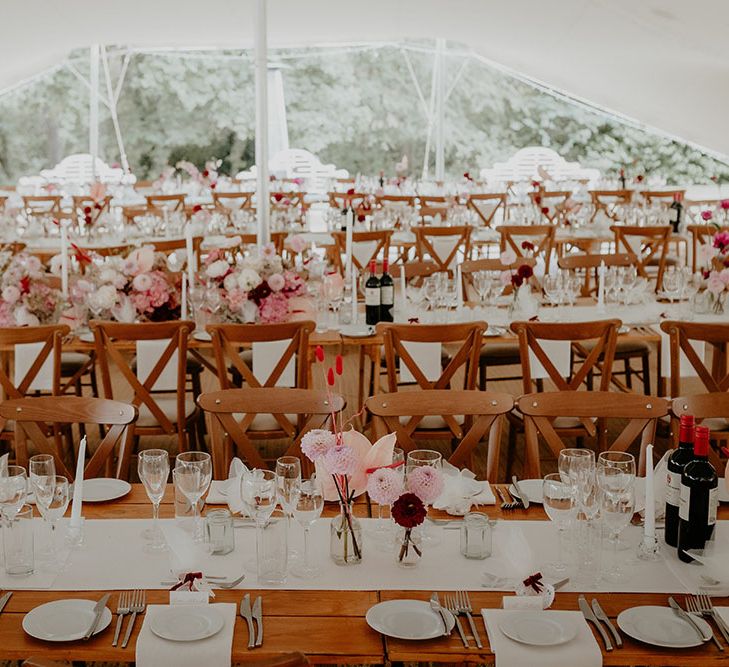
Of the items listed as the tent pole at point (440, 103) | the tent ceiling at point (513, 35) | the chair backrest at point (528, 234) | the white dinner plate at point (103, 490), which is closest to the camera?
the white dinner plate at point (103, 490)

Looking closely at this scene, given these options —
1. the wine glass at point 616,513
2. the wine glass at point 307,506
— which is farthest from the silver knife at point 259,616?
the wine glass at point 616,513

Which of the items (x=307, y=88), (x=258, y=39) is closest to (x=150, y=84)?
(x=307, y=88)

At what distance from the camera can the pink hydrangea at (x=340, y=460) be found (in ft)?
7.06

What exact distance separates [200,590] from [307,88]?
1574 centimetres

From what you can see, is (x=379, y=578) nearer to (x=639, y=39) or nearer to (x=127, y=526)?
(x=127, y=526)

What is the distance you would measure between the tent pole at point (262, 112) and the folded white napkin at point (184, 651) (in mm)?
3904

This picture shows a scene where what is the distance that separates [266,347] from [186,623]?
7.77 feet

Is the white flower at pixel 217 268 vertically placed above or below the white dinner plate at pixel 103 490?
above

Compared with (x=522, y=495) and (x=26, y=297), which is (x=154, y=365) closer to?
(x=26, y=297)

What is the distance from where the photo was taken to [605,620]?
202cm

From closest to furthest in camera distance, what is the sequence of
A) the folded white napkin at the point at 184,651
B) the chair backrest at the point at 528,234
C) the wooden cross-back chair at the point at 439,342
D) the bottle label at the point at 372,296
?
1. the folded white napkin at the point at 184,651
2. the wooden cross-back chair at the point at 439,342
3. the bottle label at the point at 372,296
4. the chair backrest at the point at 528,234

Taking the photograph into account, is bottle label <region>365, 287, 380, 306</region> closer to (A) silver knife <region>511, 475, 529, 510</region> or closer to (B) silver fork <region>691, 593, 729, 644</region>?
(A) silver knife <region>511, 475, 529, 510</region>

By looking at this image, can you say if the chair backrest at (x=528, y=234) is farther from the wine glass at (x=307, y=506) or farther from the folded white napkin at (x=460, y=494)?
the wine glass at (x=307, y=506)

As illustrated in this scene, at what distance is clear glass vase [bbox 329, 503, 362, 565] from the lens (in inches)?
89.7
